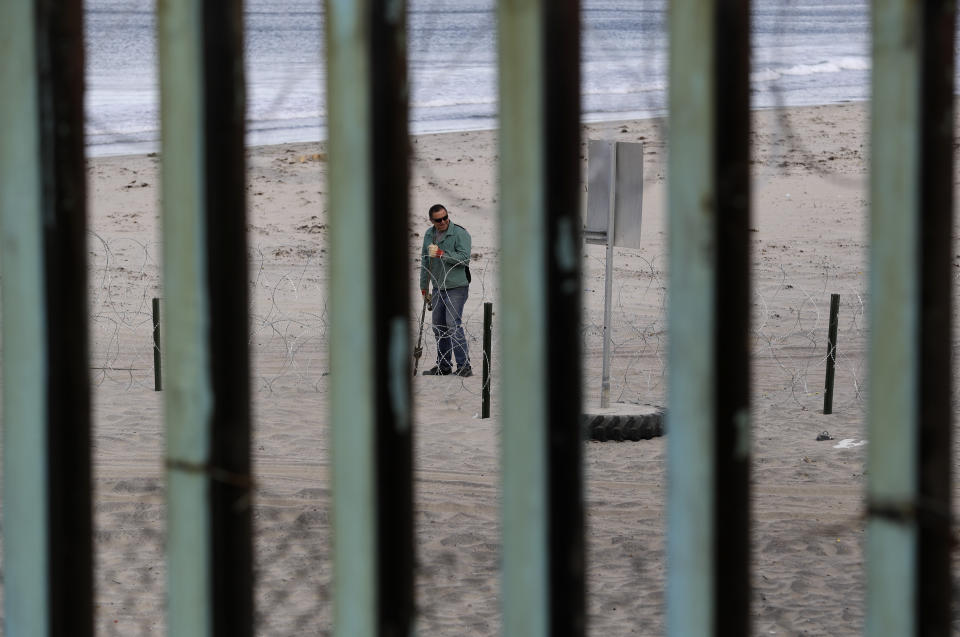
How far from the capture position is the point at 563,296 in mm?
1091

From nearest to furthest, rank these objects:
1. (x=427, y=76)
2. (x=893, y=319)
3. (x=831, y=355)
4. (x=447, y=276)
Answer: (x=893, y=319) → (x=831, y=355) → (x=447, y=276) → (x=427, y=76)

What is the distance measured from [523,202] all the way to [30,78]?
52cm

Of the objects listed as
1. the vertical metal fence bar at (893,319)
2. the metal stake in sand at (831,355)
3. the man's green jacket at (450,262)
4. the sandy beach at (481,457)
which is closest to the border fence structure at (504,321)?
the vertical metal fence bar at (893,319)

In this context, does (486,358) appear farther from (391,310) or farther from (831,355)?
(391,310)

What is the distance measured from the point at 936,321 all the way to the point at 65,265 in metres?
Answer: 0.85

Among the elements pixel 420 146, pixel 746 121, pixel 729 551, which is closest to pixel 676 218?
pixel 746 121

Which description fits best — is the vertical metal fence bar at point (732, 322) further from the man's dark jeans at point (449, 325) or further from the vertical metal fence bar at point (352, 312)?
the man's dark jeans at point (449, 325)

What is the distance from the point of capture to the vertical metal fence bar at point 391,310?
1.10m

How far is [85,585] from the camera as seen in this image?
1.26 metres

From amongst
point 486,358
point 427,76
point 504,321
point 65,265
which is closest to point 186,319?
point 65,265

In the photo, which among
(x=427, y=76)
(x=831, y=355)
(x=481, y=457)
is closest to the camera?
(x=481, y=457)

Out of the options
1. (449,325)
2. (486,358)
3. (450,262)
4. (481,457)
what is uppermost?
(450,262)

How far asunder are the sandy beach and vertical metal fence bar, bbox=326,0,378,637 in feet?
1.01

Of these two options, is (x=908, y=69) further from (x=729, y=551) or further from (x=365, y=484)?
(x=365, y=484)
